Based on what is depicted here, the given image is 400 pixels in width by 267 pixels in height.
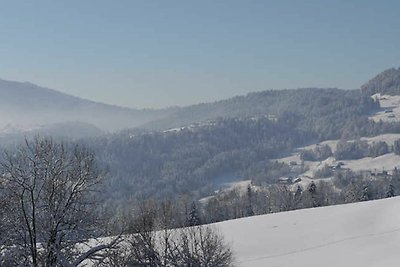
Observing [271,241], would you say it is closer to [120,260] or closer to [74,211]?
[120,260]

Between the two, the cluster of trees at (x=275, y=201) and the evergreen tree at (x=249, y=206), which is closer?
the cluster of trees at (x=275, y=201)

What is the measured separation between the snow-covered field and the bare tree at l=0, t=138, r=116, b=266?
2520 centimetres

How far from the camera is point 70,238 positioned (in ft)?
50.4

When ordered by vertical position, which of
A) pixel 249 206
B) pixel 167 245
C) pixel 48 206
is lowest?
Result: pixel 249 206

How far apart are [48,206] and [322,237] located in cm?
3614

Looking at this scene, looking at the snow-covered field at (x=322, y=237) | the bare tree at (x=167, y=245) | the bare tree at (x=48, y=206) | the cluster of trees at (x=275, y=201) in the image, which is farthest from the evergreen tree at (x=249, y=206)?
the bare tree at (x=48, y=206)

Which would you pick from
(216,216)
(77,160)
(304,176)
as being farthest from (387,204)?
(304,176)

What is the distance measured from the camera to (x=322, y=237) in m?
46.8

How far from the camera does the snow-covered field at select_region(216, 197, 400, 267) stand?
3903 cm

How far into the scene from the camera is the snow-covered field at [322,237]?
1537 inches

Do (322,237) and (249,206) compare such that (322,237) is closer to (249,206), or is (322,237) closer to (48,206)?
(48,206)

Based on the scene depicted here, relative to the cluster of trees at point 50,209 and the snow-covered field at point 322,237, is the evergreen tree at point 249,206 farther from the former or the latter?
the cluster of trees at point 50,209

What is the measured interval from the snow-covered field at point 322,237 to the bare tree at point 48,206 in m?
25.2

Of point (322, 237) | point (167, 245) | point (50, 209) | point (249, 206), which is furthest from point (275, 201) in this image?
point (50, 209)
